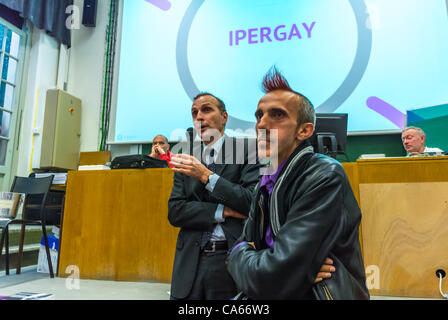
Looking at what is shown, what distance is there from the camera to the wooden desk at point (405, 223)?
1.87 m

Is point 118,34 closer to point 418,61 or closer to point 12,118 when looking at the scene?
point 12,118

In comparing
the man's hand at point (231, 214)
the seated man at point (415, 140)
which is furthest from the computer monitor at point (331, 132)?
the man's hand at point (231, 214)

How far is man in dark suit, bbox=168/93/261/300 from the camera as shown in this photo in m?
0.97

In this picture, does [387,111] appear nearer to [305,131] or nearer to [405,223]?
[405,223]

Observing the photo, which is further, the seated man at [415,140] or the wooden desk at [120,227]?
the seated man at [415,140]

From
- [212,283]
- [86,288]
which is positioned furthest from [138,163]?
[212,283]

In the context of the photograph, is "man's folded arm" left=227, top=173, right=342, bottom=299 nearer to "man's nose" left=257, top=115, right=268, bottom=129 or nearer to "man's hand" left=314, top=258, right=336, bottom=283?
"man's hand" left=314, top=258, right=336, bottom=283

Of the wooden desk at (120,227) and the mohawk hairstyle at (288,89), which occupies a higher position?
the mohawk hairstyle at (288,89)

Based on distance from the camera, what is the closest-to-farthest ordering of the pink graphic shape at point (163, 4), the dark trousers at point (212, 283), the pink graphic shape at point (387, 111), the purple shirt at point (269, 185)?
the purple shirt at point (269, 185) → the dark trousers at point (212, 283) → the pink graphic shape at point (387, 111) → the pink graphic shape at point (163, 4)

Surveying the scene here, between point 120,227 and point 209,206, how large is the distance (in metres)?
1.67

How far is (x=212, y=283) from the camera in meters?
0.96

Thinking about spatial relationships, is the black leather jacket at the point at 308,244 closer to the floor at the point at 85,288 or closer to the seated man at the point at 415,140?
the floor at the point at 85,288

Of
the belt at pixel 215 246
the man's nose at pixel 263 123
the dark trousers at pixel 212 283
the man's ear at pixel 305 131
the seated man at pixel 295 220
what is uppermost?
the man's nose at pixel 263 123
